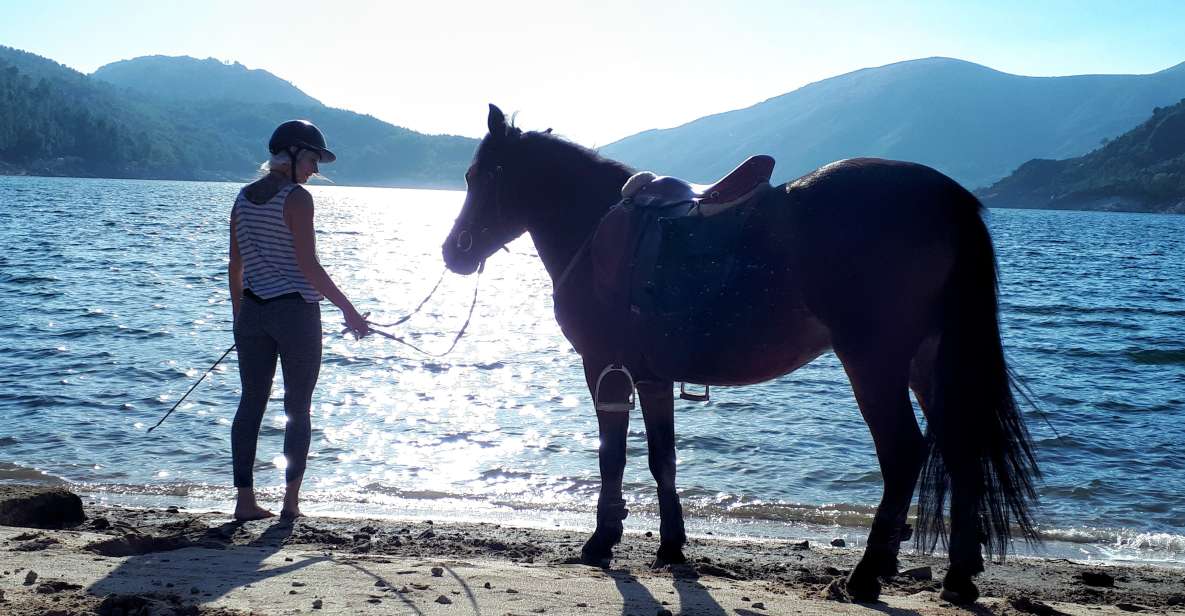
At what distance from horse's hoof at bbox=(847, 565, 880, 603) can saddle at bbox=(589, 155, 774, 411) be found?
1.21m

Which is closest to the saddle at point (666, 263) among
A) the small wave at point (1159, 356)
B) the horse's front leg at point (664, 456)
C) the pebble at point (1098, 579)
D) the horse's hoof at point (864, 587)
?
the horse's front leg at point (664, 456)

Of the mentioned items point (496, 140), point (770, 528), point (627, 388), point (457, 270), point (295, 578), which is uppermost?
point (496, 140)

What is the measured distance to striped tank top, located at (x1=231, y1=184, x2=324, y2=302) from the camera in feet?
18.1

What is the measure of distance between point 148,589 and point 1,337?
45.5 feet

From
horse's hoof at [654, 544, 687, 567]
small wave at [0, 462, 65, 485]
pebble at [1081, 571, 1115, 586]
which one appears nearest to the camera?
horse's hoof at [654, 544, 687, 567]

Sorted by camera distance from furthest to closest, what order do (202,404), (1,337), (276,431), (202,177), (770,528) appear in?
(202,177) → (1,337) → (202,404) → (276,431) → (770,528)

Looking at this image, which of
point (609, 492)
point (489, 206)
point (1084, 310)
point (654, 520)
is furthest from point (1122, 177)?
point (609, 492)

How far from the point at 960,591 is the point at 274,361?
4175mm

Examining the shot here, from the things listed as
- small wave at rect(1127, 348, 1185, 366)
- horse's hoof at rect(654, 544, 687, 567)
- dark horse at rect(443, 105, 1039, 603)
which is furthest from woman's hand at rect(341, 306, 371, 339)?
small wave at rect(1127, 348, 1185, 366)

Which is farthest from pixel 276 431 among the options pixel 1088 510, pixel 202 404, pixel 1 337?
pixel 1 337

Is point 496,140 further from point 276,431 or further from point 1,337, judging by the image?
point 1,337

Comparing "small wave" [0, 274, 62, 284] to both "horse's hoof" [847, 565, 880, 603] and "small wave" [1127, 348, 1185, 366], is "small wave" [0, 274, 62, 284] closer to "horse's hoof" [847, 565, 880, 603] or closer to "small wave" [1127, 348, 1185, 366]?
"horse's hoof" [847, 565, 880, 603]

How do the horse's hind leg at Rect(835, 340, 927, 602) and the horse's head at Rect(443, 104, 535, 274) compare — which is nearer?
the horse's hind leg at Rect(835, 340, 927, 602)

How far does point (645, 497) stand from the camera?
7.80 m
